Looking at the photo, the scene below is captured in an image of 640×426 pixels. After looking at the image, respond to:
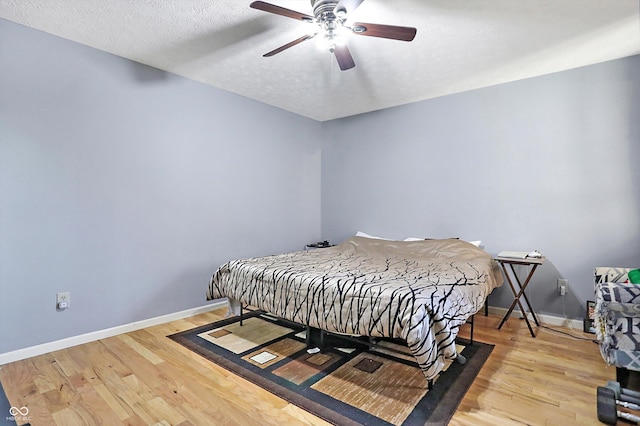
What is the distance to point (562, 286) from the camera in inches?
128

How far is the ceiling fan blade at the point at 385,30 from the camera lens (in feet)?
6.59

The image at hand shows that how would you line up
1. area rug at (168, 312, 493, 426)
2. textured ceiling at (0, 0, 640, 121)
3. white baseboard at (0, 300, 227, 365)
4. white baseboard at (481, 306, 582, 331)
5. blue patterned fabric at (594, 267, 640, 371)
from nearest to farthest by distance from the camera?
1. blue patterned fabric at (594, 267, 640, 371)
2. area rug at (168, 312, 493, 426)
3. textured ceiling at (0, 0, 640, 121)
4. white baseboard at (0, 300, 227, 365)
5. white baseboard at (481, 306, 582, 331)

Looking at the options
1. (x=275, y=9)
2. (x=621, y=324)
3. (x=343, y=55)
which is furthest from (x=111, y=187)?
(x=621, y=324)

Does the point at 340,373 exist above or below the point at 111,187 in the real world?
below

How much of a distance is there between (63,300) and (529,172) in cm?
456

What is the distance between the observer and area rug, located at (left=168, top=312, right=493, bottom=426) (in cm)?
185

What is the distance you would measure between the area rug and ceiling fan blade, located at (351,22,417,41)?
2.25 meters

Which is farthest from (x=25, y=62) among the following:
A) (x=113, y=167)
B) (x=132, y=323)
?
(x=132, y=323)

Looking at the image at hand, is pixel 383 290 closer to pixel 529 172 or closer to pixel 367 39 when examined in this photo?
pixel 367 39

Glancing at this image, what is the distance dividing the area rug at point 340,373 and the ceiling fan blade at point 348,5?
2.35 metres

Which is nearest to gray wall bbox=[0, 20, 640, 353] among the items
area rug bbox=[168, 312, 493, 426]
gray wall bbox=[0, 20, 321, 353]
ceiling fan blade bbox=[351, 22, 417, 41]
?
gray wall bbox=[0, 20, 321, 353]

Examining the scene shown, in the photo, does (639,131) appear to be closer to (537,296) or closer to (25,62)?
(537,296)

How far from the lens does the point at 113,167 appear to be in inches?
118

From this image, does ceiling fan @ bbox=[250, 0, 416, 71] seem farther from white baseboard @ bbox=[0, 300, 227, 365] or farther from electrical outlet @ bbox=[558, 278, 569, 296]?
white baseboard @ bbox=[0, 300, 227, 365]
